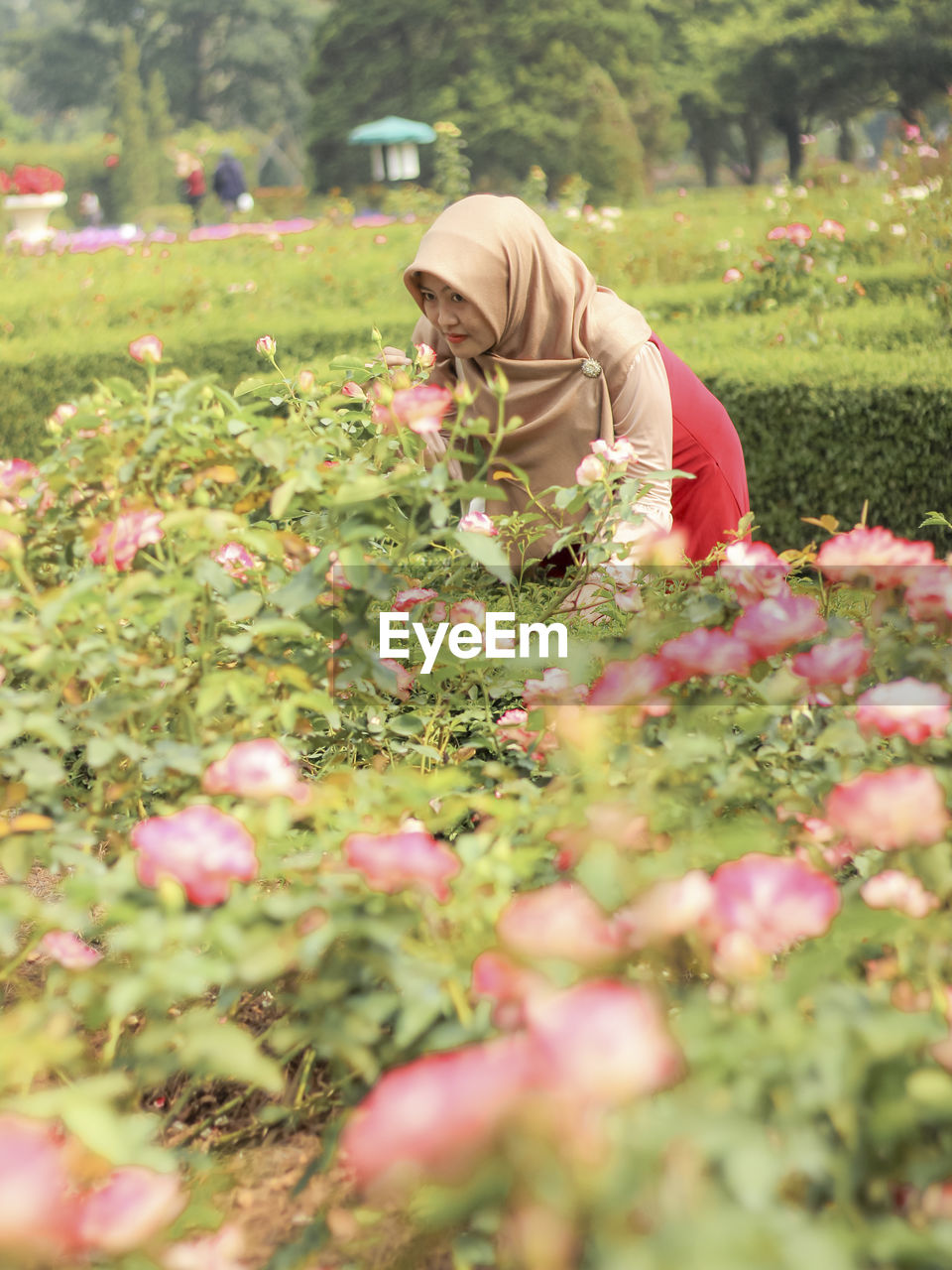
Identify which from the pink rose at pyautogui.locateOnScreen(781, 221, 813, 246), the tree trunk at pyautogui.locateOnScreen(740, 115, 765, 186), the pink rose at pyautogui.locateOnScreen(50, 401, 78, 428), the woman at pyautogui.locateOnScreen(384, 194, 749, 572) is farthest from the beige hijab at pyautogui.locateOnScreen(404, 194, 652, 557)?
the tree trunk at pyautogui.locateOnScreen(740, 115, 765, 186)

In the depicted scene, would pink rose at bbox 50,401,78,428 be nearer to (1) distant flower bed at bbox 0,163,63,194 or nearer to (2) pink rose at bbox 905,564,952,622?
(2) pink rose at bbox 905,564,952,622

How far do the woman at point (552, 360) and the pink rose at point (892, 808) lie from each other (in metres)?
1.42

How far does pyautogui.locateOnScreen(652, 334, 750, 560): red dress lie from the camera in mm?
2842

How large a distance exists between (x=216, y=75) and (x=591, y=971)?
49140mm

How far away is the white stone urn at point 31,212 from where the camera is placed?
11422 mm

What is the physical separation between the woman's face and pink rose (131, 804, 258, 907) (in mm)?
Result: 1640

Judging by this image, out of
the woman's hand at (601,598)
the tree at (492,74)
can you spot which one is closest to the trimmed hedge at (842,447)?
the woman's hand at (601,598)

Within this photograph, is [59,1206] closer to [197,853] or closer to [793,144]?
[197,853]

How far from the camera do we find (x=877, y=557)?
139cm

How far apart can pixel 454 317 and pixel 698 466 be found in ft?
2.37

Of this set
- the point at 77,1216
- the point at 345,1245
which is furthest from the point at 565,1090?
the point at 345,1245

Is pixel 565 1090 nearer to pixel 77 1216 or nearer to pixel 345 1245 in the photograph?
pixel 77 1216

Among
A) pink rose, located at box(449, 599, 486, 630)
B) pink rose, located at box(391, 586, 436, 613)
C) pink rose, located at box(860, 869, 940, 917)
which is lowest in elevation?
pink rose, located at box(449, 599, 486, 630)

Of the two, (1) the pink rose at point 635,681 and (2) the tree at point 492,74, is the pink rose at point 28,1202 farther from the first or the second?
(2) the tree at point 492,74
